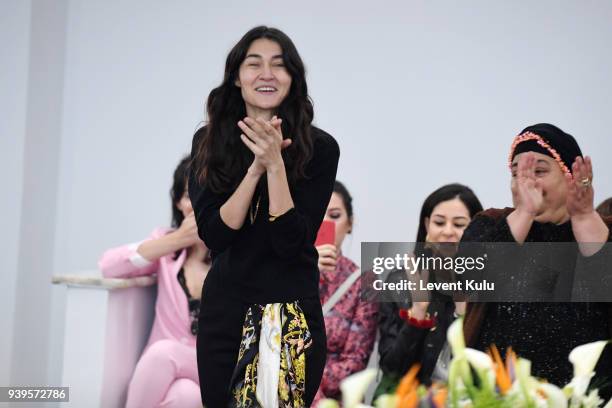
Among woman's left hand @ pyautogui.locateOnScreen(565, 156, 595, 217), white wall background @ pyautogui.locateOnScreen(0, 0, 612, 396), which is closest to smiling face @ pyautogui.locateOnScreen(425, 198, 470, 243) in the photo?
white wall background @ pyautogui.locateOnScreen(0, 0, 612, 396)

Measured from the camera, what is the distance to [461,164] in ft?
11.6

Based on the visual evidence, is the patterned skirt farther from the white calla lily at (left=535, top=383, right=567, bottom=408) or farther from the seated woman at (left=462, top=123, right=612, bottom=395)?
the white calla lily at (left=535, top=383, right=567, bottom=408)

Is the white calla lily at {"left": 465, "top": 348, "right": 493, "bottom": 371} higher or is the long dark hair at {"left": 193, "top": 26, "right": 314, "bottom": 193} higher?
the long dark hair at {"left": 193, "top": 26, "right": 314, "bottom": 193}

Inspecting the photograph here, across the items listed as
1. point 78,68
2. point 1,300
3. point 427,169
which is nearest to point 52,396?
point 1,300

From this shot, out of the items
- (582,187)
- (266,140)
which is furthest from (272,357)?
(582,187)

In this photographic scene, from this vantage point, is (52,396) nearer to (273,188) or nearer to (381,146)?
(381,146)

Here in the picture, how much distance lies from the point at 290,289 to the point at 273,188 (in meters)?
0.23

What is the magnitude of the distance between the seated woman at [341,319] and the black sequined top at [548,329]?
34.6 inches

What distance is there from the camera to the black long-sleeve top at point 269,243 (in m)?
1.85

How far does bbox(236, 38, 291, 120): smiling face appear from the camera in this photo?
6.28 ft

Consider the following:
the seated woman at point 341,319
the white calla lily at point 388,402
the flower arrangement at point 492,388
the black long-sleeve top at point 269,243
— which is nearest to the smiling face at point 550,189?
the black long-sleeve top at point 269,243

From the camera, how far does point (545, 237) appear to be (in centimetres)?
215

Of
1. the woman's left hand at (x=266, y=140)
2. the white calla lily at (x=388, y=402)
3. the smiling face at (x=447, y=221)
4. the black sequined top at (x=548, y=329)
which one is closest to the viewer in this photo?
the white calla lily at (x=388, y=402)

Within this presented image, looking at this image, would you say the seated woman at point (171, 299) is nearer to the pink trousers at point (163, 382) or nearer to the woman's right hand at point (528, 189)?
the pink trousers at point (163, 382)
